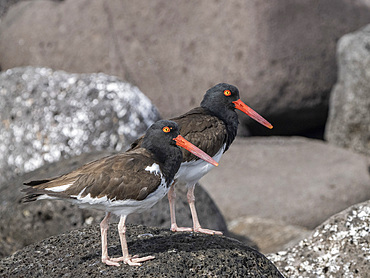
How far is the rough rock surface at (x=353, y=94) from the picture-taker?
14.3m

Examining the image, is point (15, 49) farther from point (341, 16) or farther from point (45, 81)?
point (341, 16)

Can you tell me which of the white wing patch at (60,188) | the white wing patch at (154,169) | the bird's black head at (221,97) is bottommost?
the white wing patch at (154,169)

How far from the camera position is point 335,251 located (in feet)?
23.3

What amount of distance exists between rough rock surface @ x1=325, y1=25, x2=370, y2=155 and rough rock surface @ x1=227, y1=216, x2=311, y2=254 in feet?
12.1

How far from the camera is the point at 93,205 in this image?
209 inches

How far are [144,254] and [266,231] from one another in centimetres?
557

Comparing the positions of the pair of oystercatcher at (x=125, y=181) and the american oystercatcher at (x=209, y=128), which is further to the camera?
the american oystercatcher at (x=209, y=128)

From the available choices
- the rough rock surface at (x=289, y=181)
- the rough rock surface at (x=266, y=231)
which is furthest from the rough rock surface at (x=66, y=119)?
the rough rock surface at (x=289, y=181)

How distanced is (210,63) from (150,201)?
9247 millimetres

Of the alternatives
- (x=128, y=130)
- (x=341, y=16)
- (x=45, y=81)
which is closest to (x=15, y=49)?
(x=45, y=81)

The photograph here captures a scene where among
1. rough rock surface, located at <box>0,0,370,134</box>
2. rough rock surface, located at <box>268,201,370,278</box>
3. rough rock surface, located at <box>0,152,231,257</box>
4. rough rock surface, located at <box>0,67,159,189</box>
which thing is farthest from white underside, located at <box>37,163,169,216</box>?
rough rock surface, located at <box>0,0,370,134</box>

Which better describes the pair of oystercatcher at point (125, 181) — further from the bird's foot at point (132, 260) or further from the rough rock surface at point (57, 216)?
the rough rock surface at point (57, 216)

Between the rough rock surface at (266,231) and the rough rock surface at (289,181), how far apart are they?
13.9 inches

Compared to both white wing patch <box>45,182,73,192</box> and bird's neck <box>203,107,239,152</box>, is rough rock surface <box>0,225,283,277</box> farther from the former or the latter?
bird's neck <box>203,107,239,152</box>
